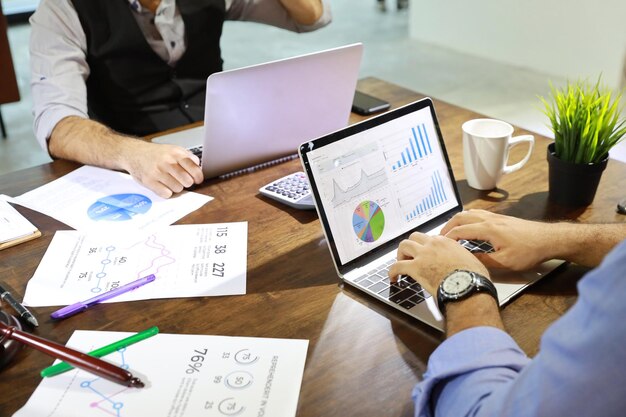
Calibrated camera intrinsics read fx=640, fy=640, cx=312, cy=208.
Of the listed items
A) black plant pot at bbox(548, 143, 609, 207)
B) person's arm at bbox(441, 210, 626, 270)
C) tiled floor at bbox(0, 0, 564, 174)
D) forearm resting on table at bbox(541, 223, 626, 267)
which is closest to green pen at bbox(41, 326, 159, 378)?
person's arm at bbox(441, 210, 626, 270)

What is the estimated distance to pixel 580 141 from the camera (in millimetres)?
1190

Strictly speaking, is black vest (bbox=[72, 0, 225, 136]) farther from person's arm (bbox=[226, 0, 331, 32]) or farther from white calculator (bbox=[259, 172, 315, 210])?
white calculator (bbox=[259, 172, 315, 210])

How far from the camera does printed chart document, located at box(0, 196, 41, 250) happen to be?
3.84 feet

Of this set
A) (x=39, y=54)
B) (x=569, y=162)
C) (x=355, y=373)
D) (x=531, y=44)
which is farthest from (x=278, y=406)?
(x=531, y=44)

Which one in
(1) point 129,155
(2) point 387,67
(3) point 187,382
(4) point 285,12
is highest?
(4) point 285,12

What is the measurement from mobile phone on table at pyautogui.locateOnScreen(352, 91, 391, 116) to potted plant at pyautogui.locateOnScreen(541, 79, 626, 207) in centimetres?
54

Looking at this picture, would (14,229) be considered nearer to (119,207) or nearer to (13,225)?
(13,225)

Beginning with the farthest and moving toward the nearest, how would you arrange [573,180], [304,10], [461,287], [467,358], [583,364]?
[304,10] → [573,180] → [461,287] → [467,358] → [583,364]

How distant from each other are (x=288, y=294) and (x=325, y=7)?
1395 mm

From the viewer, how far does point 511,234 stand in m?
1.02

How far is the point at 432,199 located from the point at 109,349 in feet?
1.99

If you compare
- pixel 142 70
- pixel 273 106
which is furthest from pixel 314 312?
pixel 142 70

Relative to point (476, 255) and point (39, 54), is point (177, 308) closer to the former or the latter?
point (476, 255)

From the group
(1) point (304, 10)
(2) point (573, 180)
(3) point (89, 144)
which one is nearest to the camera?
(2) point (573, 180)
